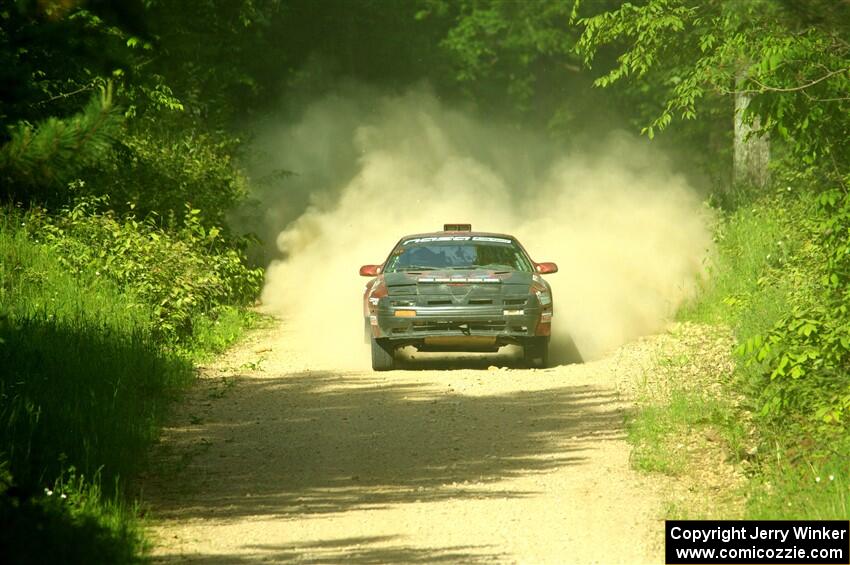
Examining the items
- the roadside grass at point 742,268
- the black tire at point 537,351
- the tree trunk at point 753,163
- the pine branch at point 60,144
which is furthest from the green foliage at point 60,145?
the tree trunk at point 753,163

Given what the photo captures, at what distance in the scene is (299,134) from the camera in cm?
4178

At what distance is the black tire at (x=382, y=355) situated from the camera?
1730 cm

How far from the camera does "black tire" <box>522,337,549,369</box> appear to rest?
17438mm

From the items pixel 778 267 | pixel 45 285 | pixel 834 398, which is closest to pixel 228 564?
pixel 834 398

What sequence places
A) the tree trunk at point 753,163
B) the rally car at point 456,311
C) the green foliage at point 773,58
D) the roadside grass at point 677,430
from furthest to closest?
1. the tree trunk at point 753,163
2. the rally car at point 456,311
3. the green foliage at point 773,58
4. the roadside grass at point 677,430

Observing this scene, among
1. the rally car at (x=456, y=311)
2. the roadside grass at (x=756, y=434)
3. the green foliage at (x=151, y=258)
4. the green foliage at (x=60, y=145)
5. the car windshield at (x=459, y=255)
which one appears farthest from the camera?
the green foliage at (x=151, y=258)

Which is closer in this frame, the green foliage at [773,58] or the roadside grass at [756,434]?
the roadside grass at [756,434]

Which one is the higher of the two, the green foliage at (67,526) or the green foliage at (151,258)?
the green foliage at (151,258)

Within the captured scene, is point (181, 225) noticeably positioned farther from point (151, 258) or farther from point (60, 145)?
point (60, 145)

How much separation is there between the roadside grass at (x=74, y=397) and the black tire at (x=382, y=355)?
7.04 feet

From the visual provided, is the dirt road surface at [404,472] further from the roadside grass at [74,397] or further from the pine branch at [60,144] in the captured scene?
the pine branch at [60,144]

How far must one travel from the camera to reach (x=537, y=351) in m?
17.6

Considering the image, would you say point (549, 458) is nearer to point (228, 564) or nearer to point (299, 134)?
point (228, 564)

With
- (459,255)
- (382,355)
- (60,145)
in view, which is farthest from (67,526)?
(459,255)
